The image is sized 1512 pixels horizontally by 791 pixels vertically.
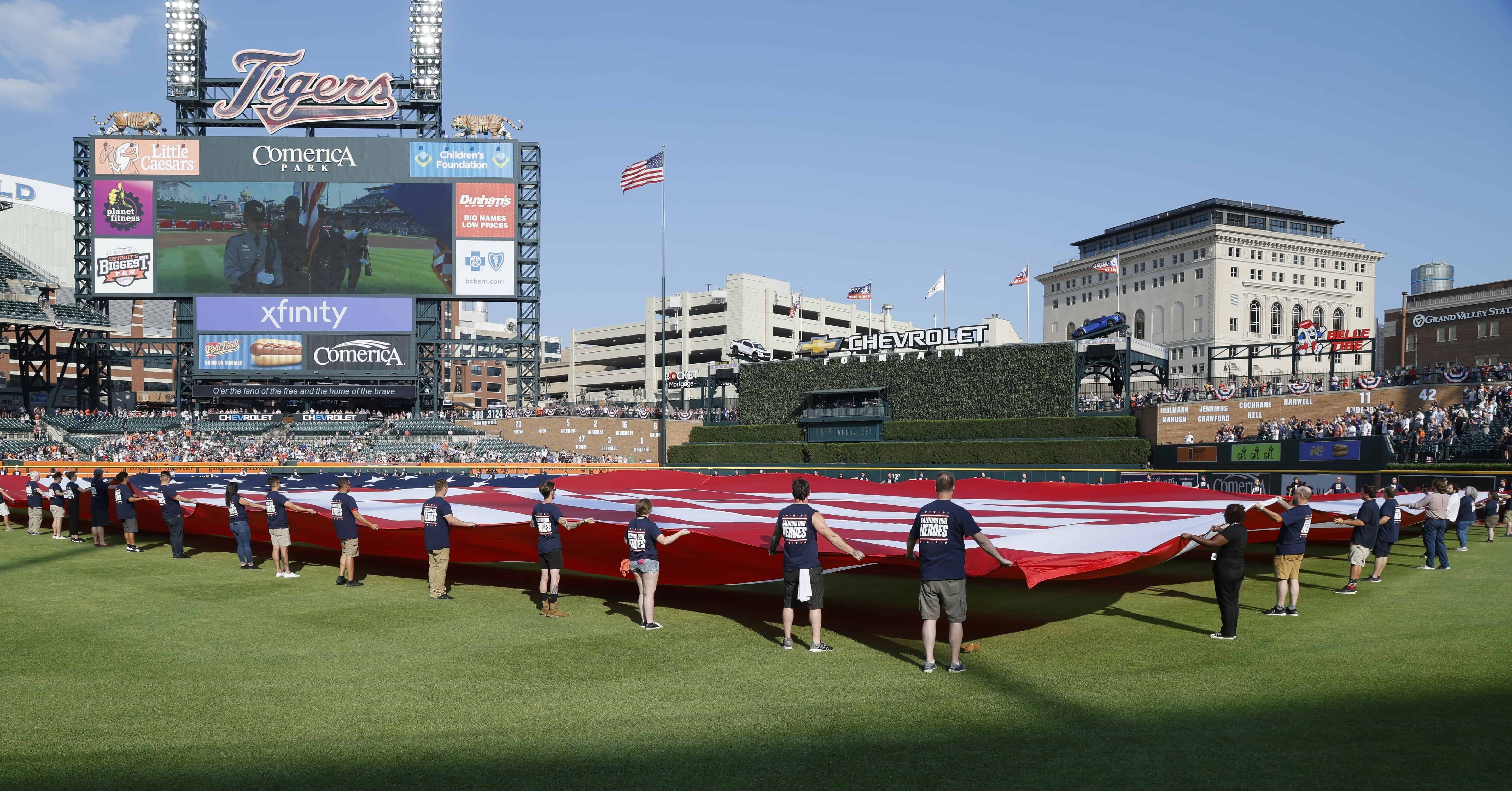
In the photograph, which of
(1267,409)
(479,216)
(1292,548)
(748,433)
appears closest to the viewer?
(1292,548)

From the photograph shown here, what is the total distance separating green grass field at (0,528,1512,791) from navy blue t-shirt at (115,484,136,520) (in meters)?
6.08

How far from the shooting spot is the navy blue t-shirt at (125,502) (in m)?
18.8

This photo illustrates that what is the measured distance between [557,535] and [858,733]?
593 cm

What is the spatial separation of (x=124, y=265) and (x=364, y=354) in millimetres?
15101

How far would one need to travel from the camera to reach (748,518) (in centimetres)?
1503

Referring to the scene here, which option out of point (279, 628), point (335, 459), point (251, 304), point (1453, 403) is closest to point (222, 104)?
point (251, 304)

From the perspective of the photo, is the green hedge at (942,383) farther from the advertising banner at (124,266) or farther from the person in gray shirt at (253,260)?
the advertising banner at (124,266)

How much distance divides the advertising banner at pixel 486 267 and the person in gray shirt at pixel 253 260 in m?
10.7

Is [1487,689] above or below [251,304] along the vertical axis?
below

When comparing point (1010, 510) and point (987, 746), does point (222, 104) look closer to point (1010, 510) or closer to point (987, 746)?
point (1010, 510)

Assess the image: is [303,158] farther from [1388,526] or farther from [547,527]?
[1388,526]

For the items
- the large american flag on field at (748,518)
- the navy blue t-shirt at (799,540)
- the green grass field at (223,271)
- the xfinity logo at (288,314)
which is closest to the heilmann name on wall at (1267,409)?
the large american flag on field at (748,518)

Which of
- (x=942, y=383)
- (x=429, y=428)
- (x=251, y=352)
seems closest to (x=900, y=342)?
(x=942, y=383)

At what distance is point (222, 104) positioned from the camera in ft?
194
